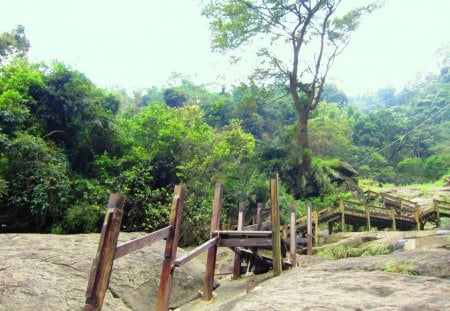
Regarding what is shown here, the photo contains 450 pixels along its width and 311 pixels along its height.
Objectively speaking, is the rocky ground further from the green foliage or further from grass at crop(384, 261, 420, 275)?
the green foliage

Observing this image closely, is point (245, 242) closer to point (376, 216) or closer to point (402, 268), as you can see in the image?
point (402, 268)

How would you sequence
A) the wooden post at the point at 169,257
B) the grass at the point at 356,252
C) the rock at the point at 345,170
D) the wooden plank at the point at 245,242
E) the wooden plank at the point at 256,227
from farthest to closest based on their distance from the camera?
the rock at the point at 345,170, the grass at the point at 356,252, the wooden plank at the point at 256,227, the wooden plank at the point at 245,242, the wooden post at the point at 169,257

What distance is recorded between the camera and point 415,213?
1825cm

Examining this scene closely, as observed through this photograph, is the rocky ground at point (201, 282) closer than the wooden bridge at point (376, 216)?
Yes

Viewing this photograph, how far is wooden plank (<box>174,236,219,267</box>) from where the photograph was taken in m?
4.73

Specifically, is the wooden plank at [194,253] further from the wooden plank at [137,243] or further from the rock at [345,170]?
the rock at [345,170]

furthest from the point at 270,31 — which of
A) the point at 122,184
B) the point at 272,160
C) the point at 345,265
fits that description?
the point at 345,265

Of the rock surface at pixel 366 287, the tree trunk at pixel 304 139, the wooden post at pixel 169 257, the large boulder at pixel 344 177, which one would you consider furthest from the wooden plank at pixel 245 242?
the large boulder at pixel 344 177

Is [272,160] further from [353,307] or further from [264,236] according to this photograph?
[353,307]

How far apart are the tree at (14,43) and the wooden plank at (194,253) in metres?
18.7

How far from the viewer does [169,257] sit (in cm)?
465

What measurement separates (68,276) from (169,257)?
229 centimetres

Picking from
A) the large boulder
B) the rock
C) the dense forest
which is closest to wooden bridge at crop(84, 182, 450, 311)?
the dense forest

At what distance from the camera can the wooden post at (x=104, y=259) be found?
320 centimetres
